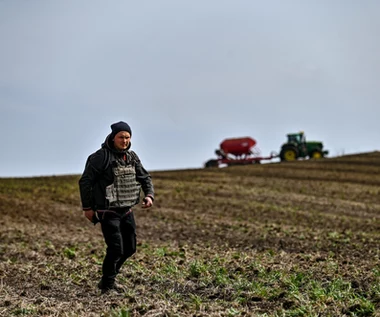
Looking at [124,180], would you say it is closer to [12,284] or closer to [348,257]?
[12,284]

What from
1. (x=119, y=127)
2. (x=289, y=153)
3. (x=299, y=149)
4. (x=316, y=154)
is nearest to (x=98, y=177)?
(x=119, y=127)

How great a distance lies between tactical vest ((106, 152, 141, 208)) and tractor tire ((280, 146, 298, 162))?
3749 centimetres

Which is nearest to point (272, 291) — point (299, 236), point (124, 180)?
point (124, 180)

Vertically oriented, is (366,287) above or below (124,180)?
below

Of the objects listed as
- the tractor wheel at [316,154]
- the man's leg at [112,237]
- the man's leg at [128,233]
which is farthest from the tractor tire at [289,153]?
the man's leg at [112,237]

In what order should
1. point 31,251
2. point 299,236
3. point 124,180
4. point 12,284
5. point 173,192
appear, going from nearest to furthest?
1. point 124,180
2. point 12,284
3. point 31,251
4. point 299,236
5. point 173,192

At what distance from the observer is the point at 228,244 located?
13.4m

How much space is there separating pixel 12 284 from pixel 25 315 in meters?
2.25

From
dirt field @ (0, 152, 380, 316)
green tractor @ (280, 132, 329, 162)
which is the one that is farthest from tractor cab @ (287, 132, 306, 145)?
dirt field @ (0, 152, 380, 316)

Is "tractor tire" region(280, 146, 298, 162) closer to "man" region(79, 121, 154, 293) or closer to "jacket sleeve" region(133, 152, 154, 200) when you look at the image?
"jacket sleeve" region(133, 152, 154, 200)

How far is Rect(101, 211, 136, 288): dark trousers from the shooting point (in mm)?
7246

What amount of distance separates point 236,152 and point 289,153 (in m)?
3.79

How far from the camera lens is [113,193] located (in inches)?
286

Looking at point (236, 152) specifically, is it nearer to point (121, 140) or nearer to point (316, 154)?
point (316, 154)
